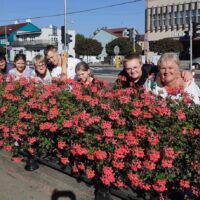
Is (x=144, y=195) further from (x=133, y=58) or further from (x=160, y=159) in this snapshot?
(x=133, y=58)

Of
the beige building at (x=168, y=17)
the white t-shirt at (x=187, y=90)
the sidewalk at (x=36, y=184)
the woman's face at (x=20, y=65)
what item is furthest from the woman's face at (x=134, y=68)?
the beige building at (x=168, y=17)

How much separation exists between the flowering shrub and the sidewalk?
0.29 m

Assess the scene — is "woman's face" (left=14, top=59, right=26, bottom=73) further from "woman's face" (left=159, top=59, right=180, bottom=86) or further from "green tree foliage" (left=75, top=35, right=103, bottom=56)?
"green tree foliage" (left=75, top=35, right=103, bottom=56)

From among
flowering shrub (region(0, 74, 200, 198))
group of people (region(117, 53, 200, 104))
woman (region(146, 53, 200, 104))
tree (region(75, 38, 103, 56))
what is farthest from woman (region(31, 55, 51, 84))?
tree (region(75, 38, 103, 56))

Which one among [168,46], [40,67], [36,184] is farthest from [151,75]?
[168,46]

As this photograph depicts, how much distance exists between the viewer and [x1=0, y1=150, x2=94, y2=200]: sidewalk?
4.83 m

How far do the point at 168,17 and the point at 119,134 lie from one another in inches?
3143

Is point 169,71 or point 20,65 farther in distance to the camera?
point 20,65

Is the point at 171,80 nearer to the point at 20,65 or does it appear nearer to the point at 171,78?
the point at 171,78

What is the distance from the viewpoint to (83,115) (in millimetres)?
4117

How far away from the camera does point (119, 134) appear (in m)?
3.88

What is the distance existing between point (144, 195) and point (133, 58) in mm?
1492

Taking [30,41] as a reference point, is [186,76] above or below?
below

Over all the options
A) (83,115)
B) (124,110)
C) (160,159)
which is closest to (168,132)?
(160,159)
